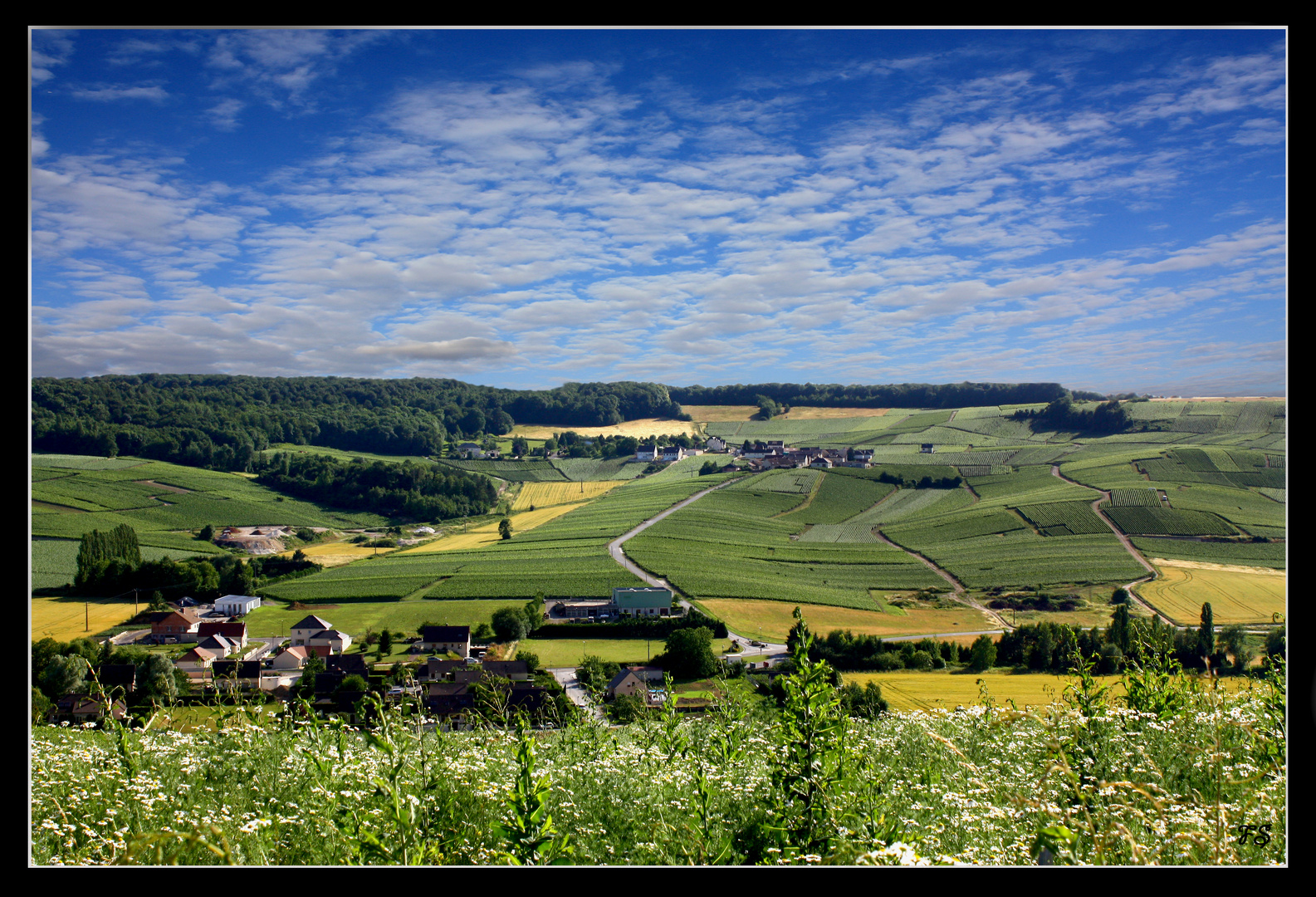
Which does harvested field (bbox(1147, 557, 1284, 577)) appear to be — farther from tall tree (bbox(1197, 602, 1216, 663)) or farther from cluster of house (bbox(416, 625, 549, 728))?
cluster of house (bbox(416, 625, 549, 728))

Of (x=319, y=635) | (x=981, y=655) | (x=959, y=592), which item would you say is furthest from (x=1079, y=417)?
(x=319, y=635)

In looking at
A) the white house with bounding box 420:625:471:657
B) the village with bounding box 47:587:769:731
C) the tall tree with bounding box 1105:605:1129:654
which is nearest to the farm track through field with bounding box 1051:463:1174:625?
the tall tree with bounding box 1105:605:1129:654

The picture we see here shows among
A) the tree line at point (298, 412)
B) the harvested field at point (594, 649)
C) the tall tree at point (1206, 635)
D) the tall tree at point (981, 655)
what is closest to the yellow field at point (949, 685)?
the tall tree at point (981, 655)

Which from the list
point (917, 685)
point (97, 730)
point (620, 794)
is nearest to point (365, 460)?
point (97, 730)

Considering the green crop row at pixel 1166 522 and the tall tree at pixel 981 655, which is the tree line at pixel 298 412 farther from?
the green crop row at pixel 1166 522

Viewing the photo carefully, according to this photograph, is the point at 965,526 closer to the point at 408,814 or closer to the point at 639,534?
the point at 639,534

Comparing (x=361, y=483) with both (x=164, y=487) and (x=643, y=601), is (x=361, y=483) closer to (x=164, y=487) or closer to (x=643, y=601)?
(x=164, y=487)
